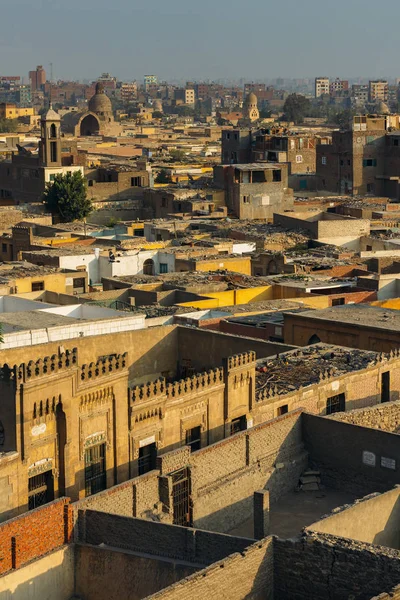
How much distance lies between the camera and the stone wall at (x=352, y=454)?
1994 centimetres

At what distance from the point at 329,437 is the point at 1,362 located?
525cm

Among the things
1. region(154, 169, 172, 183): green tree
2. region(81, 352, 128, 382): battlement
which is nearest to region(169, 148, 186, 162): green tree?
region(154, 169, 172, 183): green tree

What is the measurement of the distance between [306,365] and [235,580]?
8514mm

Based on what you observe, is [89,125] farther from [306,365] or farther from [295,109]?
[306,365]

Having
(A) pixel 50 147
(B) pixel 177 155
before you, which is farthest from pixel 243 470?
(B) pixel 177 155

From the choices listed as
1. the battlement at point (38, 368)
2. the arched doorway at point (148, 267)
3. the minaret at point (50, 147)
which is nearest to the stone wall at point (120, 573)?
the battlement at point (38, 368)

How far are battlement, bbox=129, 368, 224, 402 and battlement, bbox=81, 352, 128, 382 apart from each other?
56 centimetres

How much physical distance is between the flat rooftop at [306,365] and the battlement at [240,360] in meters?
1.00

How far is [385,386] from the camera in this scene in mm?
23484

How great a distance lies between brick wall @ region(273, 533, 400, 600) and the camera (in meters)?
15.0

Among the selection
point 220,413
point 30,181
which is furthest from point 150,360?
point 30,181

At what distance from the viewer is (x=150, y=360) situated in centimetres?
2383

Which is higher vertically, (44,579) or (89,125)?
(89,125)

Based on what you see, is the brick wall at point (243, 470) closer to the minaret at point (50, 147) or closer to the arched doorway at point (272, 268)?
the arched doorway at point (272, 268)
